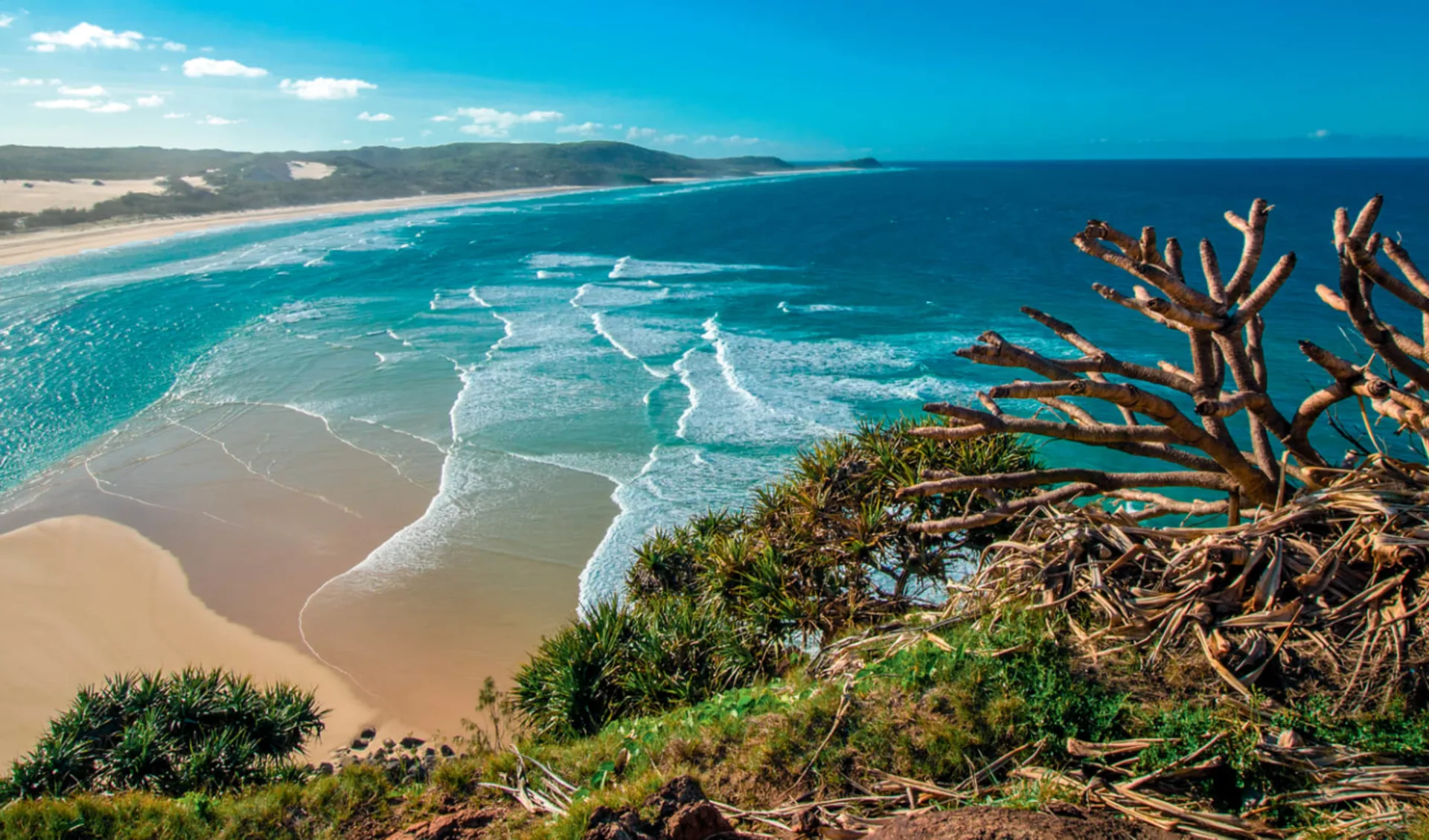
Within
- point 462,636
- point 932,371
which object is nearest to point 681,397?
point 932,371

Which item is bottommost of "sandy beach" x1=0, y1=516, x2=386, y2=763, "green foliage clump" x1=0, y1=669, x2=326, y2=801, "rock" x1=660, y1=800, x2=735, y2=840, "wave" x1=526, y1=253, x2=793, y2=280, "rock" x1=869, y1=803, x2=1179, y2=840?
"sandy beach" x1=0, y1=516, x2=386, y2=763

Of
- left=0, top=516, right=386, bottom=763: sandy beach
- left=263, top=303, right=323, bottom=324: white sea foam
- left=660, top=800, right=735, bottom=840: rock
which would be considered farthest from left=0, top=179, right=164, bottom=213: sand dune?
left=660, top=800, right=735, bottom=840: rock

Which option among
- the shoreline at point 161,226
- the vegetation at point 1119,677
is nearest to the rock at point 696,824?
the vegetation at point 1119,677

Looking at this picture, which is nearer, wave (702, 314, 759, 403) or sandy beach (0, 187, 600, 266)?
wave (702, 314, 759, 403)

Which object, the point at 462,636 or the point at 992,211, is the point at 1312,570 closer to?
the point at 462,636

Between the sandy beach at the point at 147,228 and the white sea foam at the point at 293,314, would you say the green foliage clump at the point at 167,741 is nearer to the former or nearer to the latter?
the white sea foam at the point at 293,314

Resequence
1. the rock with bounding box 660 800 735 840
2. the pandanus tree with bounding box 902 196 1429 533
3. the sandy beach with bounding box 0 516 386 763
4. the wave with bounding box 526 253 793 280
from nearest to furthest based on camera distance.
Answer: the rock with bounding box 660 800 735 840 < the pandanus tree with bounding box 902 196 1429 533 < the sandy beach with bounding box 0 516 386 763 < the wave with bounding box 526 253 793 280

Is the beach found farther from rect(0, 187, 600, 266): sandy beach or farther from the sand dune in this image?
the sand dune
